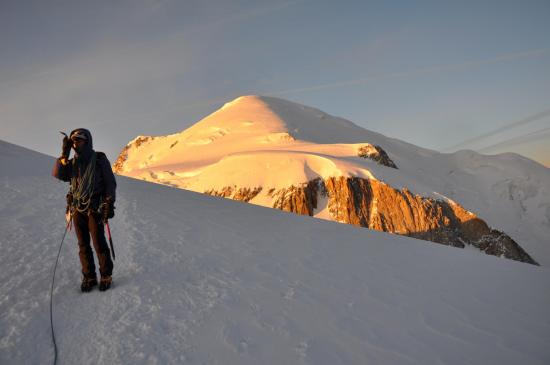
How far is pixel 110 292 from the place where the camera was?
4.54 m

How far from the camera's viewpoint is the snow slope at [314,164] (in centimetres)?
7912

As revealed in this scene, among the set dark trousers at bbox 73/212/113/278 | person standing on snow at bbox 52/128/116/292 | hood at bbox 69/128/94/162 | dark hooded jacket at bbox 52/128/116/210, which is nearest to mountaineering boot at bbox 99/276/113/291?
dark trousers at bbox 73/212/113/278

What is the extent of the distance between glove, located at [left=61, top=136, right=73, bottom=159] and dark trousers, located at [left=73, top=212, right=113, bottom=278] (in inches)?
29.8

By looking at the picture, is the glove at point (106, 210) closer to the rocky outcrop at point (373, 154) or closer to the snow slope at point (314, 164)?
the snow slope at point (314, 164)

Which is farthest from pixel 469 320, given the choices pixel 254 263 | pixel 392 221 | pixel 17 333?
pixel 392 221

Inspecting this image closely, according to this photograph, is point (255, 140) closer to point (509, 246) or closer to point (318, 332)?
point (509, 246)

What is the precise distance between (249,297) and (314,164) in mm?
75439

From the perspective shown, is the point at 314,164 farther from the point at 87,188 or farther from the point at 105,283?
the point at 105,283

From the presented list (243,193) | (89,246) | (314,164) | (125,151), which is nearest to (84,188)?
(89,246)

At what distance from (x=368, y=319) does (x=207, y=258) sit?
2.59 metres

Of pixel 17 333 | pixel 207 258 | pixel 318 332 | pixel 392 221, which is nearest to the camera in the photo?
pixel 17 333

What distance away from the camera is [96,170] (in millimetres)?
5051

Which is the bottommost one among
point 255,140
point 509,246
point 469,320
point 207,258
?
point 509,246

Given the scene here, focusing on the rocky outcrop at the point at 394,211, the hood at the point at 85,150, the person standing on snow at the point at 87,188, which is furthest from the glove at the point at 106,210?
the rocky outcrop at the point at 394,211
